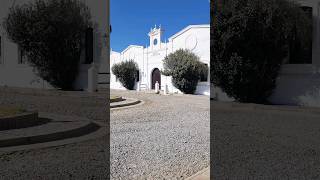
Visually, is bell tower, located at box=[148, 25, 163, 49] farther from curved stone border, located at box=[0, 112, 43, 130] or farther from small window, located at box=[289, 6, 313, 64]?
curved stone border, located at box=[0, 112, 43, 130]

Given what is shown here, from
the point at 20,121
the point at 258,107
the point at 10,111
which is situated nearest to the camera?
the point at 20,121

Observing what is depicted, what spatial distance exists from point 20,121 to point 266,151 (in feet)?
12.7

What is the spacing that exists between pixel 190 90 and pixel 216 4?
8.21m

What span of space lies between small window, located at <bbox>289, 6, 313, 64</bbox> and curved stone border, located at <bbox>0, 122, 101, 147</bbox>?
8741 mm

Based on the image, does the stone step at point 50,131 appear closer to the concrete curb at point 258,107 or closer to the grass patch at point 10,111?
the grass patch at point 10,111

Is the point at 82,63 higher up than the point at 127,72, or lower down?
lower down

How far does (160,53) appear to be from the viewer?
78.9 ft

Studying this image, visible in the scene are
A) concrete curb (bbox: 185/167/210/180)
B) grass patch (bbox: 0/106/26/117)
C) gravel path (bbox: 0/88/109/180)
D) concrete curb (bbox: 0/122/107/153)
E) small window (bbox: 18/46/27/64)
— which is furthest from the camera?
small window (bbox: 18/46/27/64)

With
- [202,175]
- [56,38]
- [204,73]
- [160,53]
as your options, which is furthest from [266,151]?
[160,53]

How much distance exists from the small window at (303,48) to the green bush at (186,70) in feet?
24.3

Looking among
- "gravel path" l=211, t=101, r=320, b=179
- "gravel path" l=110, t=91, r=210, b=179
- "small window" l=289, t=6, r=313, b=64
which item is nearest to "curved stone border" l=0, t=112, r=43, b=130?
"gravel path" l=110, t=91, r=210, b=179

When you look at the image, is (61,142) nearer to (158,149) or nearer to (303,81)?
(158,149)

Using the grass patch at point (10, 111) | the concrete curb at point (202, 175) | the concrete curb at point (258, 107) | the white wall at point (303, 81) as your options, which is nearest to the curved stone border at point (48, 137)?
the grass patch at point (10, 111)

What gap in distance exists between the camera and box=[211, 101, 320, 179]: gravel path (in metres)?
3.67
